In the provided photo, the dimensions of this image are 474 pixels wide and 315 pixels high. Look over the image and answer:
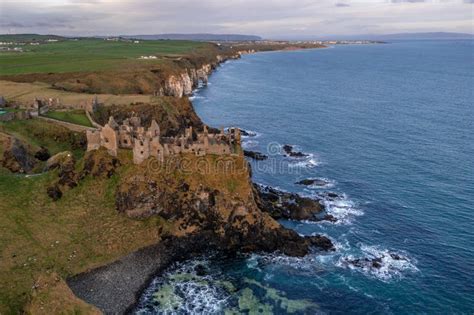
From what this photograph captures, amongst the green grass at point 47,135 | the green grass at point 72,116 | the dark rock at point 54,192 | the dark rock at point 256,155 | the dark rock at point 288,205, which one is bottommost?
the dark rock at point 288,205

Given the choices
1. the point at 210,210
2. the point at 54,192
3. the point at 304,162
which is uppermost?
the point at 54,192

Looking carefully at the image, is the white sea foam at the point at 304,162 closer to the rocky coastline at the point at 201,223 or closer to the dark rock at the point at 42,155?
the rocky coastline at the point at 201,223

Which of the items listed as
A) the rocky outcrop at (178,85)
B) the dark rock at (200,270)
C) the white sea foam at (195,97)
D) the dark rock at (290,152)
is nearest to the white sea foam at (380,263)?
the dark rock at (200,270)

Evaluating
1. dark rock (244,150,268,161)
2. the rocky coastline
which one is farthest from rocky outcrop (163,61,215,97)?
the rocky coastline

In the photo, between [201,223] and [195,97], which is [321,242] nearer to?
[201,223]

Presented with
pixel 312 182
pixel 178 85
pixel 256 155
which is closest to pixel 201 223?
pixel 312 182

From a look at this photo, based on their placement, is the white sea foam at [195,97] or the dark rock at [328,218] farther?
the white sea foam at [195,97]
